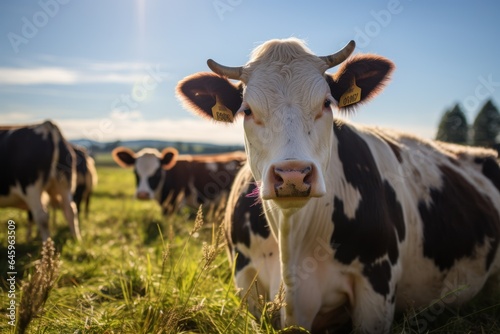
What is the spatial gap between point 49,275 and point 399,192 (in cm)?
271

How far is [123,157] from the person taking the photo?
12719 mm

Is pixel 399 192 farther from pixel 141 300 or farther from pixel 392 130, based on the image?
pixel 141 300

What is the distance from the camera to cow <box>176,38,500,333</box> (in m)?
2.62

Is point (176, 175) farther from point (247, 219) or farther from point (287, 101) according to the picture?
point (287, 101)

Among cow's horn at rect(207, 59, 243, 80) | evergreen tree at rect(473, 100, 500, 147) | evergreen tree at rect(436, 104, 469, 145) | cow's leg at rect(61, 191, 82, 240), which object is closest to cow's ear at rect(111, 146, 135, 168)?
cow's leg at rect(61, 191, 82, 240)

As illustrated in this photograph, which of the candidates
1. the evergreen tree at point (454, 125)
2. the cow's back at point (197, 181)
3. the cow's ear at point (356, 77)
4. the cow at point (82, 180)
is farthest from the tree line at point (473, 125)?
the cow's ear at point (356, 77)

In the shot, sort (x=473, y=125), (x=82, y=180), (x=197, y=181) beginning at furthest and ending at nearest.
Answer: (x=473, y=125)
(x=197, y=181)
(x=82, y=180)

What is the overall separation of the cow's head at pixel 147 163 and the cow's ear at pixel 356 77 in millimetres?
9858

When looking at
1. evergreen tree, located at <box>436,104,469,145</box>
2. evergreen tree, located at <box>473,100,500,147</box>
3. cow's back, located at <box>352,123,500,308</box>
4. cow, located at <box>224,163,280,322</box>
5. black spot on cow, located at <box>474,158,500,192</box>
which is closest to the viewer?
cow, located at <box>224,163,280,322</box>

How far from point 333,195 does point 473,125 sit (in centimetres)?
3749

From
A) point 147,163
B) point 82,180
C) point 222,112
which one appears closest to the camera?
point 222,112

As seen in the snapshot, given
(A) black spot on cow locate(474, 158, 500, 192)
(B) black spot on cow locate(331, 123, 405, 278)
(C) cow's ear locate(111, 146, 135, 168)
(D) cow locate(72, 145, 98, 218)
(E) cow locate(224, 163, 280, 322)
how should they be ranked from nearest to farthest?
(B) black spot on cow locate(331, 123, 405, 278), (E) cow locate(224, 163, 280, 322), (A) black spot on cow locate(474, 158, 500, 192), (D) cow locate(72, 145, 98, 218), (C) cow's ear locate(111, 146, 135, 168)

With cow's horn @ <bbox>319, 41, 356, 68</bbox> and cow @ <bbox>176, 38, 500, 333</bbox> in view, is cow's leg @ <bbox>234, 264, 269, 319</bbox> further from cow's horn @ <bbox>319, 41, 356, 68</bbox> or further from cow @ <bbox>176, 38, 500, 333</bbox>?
cow's horn @ <bbox>319, 41, 356, 68</bbox>

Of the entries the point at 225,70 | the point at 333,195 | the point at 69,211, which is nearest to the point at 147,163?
the point at 69,211
